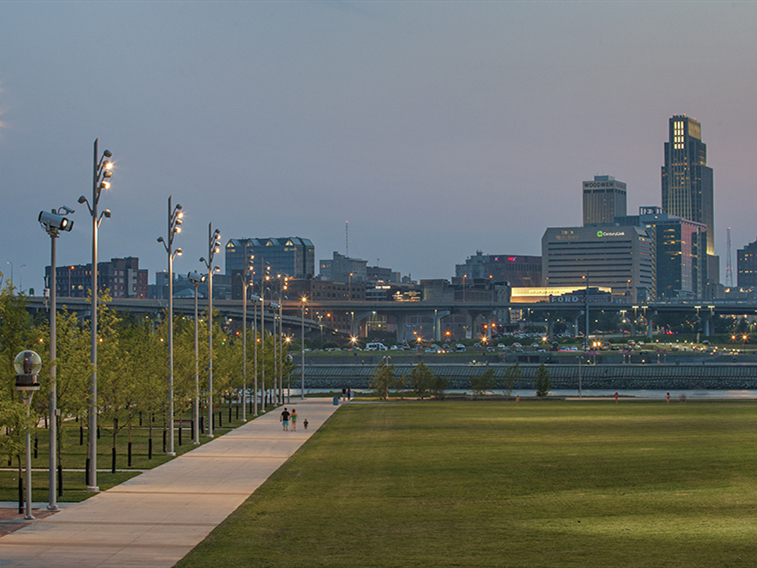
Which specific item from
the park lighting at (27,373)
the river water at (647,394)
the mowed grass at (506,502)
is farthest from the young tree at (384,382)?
the park lighting at (27,373)

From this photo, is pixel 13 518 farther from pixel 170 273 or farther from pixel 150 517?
pixel 170 273

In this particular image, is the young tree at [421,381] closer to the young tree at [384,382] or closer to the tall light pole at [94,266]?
the young tree at [384,382]

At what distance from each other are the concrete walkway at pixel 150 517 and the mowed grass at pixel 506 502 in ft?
2.95

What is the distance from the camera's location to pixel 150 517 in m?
24.2

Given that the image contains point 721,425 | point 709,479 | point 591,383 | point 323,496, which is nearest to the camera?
point 323,496

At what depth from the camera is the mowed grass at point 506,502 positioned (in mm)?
19609

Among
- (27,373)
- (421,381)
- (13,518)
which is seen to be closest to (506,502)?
(13,518)

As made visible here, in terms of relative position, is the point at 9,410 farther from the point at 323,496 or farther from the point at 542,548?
the point at 542,548

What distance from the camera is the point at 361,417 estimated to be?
207 ft

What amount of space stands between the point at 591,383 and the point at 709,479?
9238cm

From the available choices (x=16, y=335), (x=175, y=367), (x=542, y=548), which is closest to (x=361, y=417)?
(x=175, y=367)

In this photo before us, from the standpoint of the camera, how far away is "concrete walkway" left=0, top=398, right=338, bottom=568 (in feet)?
63.9

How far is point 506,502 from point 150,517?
10.6 m

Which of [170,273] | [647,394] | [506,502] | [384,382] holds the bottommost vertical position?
[647,394]
